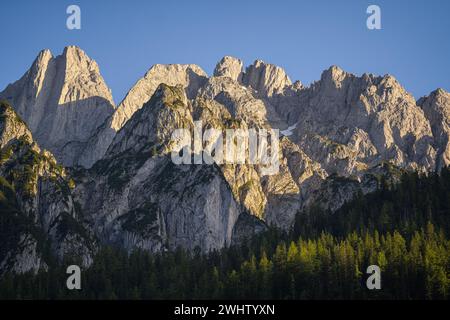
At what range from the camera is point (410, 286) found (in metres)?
199
